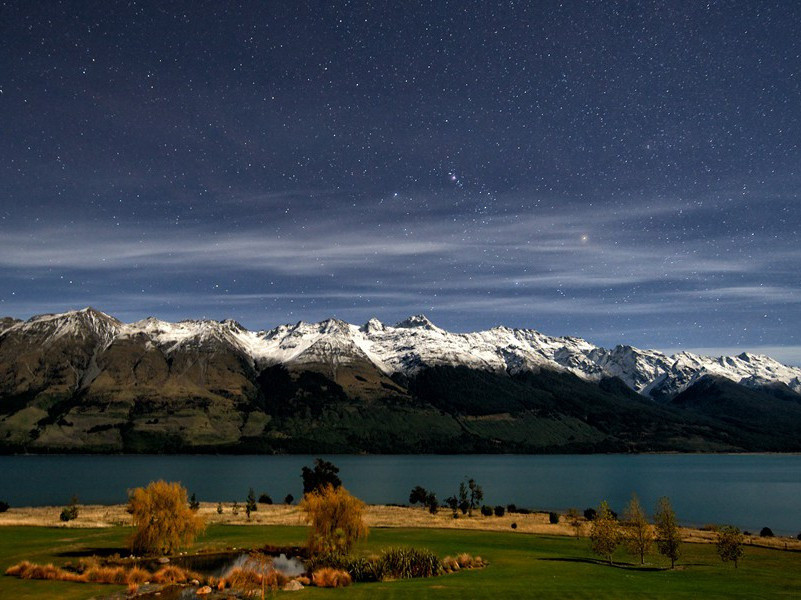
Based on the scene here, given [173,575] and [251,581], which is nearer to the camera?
[251,581]

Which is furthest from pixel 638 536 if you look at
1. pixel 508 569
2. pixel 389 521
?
pixel 389 521

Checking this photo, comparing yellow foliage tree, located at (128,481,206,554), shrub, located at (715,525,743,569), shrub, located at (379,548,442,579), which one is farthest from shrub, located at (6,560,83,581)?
shrub, located at (715,525,743,569)

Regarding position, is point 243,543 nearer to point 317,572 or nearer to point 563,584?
point 317,572

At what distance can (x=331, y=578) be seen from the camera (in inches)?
2372

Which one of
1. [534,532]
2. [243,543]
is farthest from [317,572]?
[534,532]

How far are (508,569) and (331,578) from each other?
66.7ft

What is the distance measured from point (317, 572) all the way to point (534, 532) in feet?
216

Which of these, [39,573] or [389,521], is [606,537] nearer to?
[389,521]

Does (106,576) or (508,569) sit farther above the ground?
(106,576)

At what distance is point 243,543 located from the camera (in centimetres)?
8844

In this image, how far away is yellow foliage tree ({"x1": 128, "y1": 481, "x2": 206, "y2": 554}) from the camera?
75.9 m

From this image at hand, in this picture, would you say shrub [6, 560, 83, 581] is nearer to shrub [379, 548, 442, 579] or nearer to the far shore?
shrub [379, 548, 442, 579]

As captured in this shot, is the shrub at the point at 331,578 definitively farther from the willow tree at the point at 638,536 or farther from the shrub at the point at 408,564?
the willow tree at the point at 638,536

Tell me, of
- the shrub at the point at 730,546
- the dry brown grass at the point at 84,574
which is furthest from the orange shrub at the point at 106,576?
the shrub at the point at 730,546
